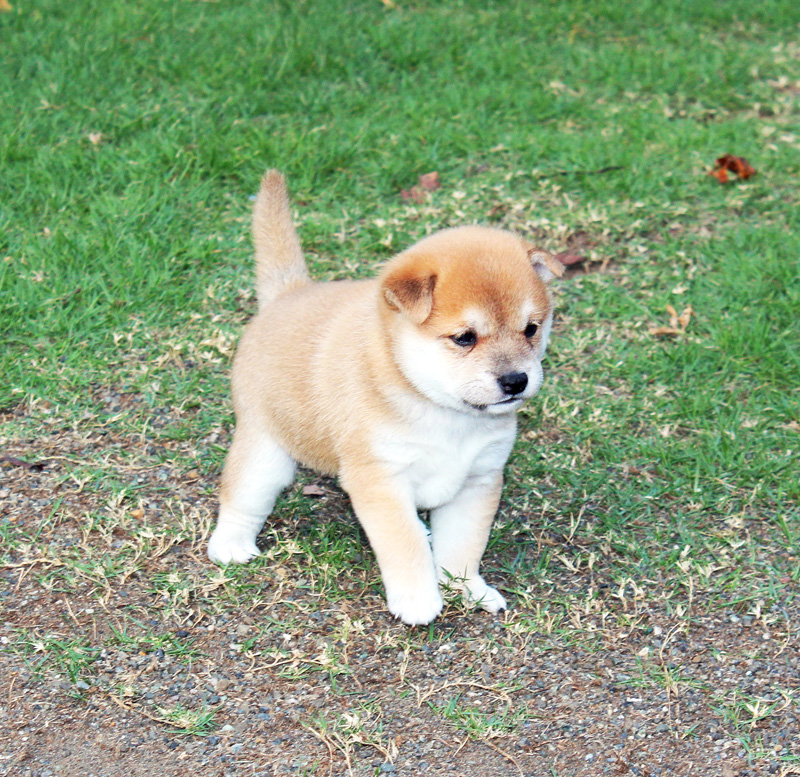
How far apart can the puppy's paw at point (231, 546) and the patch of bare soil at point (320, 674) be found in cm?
7

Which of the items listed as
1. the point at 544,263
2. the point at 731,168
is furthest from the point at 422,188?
the point at 544,263

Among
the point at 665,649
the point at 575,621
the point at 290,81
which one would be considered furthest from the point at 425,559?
the point at 290,81

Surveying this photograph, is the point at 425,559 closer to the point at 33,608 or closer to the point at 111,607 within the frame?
the point at 111,607

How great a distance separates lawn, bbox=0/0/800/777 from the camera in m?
3.40

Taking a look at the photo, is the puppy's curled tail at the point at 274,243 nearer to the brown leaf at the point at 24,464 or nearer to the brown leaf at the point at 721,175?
the brown leaf at the point at 24,464

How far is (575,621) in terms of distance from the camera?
3799 mm

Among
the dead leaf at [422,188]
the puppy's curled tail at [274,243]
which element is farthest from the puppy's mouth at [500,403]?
the dead leaf at [422,188]

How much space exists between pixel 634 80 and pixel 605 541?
14.2 ft

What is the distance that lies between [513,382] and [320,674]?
3.96ft

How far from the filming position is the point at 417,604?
3.63 meters

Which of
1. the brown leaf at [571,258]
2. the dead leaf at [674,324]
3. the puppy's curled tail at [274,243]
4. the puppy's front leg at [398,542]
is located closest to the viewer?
the puppy's front leg at [398,542]

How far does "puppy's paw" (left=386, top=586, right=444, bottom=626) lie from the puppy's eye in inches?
34.7

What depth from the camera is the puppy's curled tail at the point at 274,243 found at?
4.31 meters

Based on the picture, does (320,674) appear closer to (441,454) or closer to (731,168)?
(441,454)
